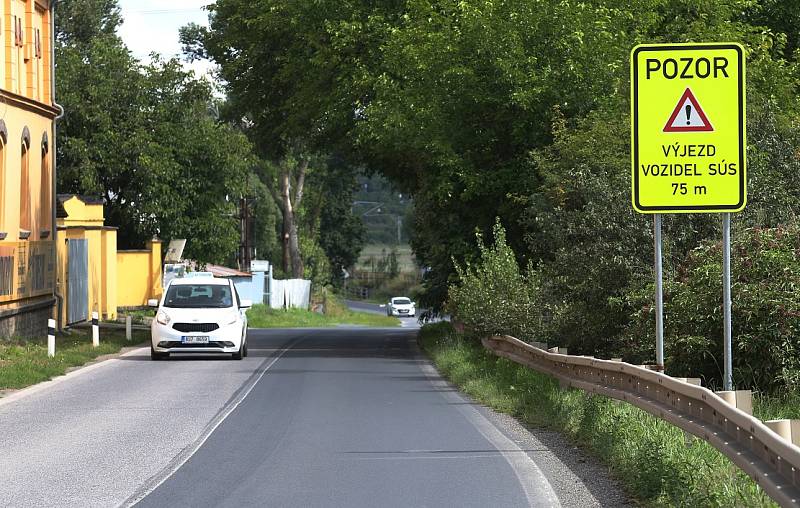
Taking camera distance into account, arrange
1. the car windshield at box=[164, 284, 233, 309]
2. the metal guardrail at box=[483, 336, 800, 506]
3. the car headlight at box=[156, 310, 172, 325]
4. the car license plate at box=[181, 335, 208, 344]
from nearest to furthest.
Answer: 1. the metal guardrail at box=[483, 336, 800, 506]
2. the car license plate at box=[181, 335, 208, 344]
3. the car headlight at box=[156, 310, 172, 325]
4. the car windshield at box=[164, 284, 233, 309]

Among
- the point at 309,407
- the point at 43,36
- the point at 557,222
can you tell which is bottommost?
the point at 309,407

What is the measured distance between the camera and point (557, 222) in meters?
21.2

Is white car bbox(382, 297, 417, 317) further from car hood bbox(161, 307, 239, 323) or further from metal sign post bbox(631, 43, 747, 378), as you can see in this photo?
metal sign post bbox(631, 43, 747, 378)

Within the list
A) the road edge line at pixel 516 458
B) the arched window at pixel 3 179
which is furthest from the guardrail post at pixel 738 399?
the arched window at pixel 3 179

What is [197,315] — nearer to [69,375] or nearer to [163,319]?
[163,319]

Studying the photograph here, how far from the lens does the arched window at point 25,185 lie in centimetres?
3241

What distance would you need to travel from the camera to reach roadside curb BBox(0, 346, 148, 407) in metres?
18.4

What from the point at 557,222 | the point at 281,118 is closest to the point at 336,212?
the point at 281,118

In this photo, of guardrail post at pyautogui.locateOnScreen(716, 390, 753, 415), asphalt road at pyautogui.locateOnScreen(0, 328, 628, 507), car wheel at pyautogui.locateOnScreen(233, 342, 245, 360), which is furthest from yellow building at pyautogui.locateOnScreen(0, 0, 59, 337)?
guardrail post at pyautogui.locateOnScreen(716, 390, 753, 415)

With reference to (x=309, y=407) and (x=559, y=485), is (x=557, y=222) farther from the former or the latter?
(x=559, y=485)

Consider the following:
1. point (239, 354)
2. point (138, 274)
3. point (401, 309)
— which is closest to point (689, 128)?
point (239, 354)

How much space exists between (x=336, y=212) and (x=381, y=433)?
94089 millimetres

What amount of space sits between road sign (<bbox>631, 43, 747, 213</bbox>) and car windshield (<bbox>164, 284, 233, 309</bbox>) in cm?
1621

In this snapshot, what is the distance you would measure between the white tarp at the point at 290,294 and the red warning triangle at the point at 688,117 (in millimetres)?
58027
